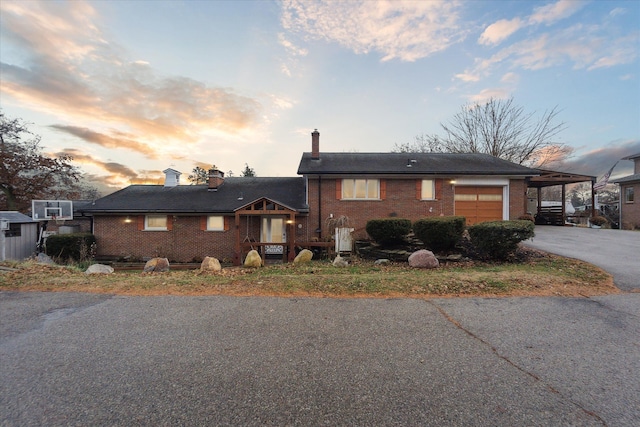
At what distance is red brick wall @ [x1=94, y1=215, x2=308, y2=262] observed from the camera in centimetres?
1506

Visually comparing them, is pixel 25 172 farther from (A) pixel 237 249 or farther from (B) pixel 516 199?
(B) pixel 516 199

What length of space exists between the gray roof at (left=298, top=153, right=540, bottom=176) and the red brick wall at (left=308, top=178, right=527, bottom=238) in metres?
0.68

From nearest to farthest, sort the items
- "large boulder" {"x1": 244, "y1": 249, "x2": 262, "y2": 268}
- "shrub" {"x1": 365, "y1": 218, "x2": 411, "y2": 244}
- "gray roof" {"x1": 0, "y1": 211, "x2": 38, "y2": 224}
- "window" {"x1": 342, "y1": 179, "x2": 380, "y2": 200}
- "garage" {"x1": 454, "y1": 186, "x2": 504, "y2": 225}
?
"shrub" {"x1": 365, "y1": 218, "x2": 411, "y2": 244}
"large boulder" {"x1": 244, "y1": 249, "x2": 262, "y2": 268}
"gray roof" {"x1": 0, "y1": 211, "x2": 38, "y2": 224}
"window" {"x1": 342, "y1": 179, "x2": 380, "y2": 200}
"garage" {"x1": 454, "y1": 186, "x2": 504, "y2": 225}

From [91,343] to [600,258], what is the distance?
13.0 metres

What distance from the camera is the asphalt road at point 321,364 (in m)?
2.17

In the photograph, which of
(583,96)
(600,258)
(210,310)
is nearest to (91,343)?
(210,310)

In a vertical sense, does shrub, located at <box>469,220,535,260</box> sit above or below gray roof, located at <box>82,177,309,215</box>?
below

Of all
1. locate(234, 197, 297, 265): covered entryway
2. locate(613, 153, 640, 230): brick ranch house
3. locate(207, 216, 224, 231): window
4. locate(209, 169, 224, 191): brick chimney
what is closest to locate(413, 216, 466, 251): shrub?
locate(234, 197, 297, 265): covered entryway

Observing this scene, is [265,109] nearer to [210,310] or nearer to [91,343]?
[210,310]

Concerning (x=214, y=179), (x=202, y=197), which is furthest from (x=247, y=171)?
(x=202, y=197)

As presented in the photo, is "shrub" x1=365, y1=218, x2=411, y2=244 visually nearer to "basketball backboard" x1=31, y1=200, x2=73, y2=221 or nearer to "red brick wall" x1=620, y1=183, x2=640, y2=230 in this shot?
"basketball backboard" x1=31, y1=200, x2=73, y2=221

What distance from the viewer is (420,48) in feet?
41.8

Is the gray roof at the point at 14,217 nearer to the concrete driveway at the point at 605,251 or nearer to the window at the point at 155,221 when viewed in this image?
the window at the point at 155,221

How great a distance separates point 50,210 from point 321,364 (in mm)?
20981
